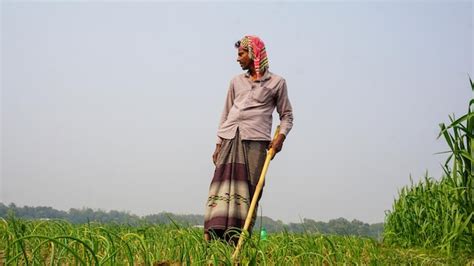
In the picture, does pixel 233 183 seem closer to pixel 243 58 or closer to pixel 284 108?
pixel 284 108

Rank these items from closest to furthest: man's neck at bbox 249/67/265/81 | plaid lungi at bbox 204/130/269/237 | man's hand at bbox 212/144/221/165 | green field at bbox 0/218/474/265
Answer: green field at bbox 0/218/474/265 < plaid lungi at bbox 204/130/269/237 < man's neck at bbox 249/67/265/81 < man's hand at bbox 212/144/221/165

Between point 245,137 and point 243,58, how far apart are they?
0.65 meters

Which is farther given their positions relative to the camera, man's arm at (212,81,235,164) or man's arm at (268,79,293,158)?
man's arm at (212,81,235,164)

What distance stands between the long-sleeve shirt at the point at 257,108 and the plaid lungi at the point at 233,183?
86mm

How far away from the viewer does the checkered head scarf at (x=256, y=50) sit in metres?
4.18

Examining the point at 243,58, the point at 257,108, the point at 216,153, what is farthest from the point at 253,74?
the point at 216,153

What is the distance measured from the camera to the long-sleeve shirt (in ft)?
13.6

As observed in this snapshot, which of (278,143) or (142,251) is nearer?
(142,251)

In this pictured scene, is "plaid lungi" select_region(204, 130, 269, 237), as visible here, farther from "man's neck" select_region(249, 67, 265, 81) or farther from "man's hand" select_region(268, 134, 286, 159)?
"man's neck" select_region(249, 67, 265, 81)

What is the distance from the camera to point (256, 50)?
418 centimetres

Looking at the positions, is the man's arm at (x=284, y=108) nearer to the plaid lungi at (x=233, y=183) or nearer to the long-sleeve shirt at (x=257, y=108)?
the long-sleeve shirt at (x=257, y=108)

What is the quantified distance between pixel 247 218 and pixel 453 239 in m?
2.34

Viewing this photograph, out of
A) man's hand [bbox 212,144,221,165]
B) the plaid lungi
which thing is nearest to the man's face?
the plaid lungi

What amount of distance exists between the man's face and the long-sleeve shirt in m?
0.12
